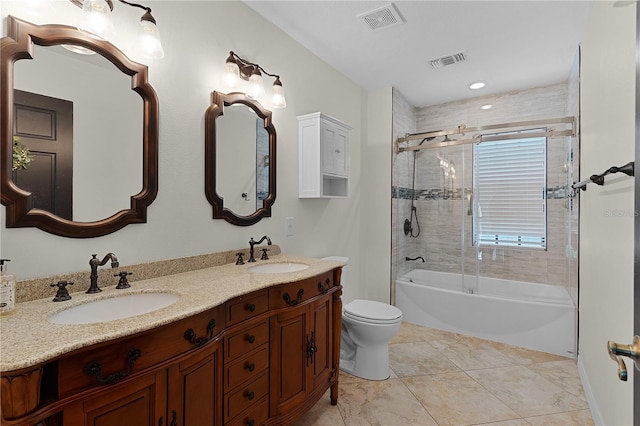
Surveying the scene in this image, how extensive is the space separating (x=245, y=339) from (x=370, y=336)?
3.84ft

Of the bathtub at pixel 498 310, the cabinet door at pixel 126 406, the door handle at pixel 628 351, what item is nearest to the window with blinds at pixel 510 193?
the bathtub at pixel 498 310

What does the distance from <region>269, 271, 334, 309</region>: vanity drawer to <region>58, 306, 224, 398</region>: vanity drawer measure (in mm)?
402

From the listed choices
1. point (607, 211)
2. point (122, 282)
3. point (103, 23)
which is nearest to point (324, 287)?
point (122, 282)

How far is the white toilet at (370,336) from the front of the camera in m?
2.24

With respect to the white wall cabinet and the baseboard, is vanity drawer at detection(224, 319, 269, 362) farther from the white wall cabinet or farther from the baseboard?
the baseboard

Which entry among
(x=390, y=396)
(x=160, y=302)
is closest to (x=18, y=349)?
(x=160, y=302)

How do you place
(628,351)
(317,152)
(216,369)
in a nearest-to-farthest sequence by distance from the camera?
(628,351), (216,369), (317,152)

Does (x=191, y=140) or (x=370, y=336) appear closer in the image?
(x=191, y=140)

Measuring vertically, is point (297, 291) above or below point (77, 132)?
below

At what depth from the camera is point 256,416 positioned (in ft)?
4.73

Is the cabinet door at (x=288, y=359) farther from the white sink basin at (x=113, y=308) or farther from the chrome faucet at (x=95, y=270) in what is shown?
the chrome faucet at (x=95, y=270)

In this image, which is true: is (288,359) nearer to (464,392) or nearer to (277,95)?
(464,392)

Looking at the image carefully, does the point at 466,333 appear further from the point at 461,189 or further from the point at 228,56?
the point at 228,56

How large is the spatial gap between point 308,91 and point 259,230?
127 centimetres
